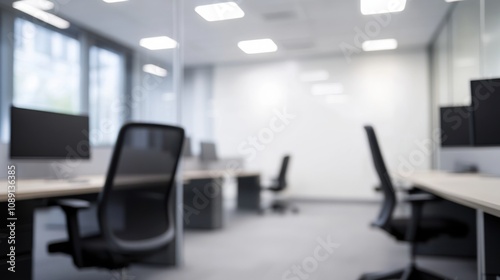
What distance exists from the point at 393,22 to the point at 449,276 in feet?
12.9

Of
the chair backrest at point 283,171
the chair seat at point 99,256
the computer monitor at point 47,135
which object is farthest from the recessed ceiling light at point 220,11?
the chair backrest at point 283,171

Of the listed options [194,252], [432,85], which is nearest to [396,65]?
[432,85]

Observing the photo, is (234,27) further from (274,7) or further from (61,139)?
(61,139)

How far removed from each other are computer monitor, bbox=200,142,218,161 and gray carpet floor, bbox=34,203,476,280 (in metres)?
1.02

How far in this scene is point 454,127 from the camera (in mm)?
3379

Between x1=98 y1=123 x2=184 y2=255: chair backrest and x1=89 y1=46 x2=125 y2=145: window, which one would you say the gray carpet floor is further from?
x1=89 y1=46 x2=125 y2=145: window

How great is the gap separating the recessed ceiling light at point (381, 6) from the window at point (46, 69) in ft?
13.5

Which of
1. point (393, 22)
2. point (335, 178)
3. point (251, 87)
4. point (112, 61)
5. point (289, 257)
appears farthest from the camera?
point (251, 87)

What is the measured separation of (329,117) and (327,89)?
1.84ft

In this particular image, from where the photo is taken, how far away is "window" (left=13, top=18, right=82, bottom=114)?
4.90 meters

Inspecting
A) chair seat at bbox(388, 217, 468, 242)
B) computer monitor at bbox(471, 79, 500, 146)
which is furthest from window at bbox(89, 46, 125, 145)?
computer monitor at bbox(471, 79, 500, 146)

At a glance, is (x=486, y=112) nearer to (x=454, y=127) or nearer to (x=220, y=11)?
(x=454, y=127)

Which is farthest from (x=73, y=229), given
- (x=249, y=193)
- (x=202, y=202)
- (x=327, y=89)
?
(x=327, y=89)

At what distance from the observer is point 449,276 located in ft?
8.61
